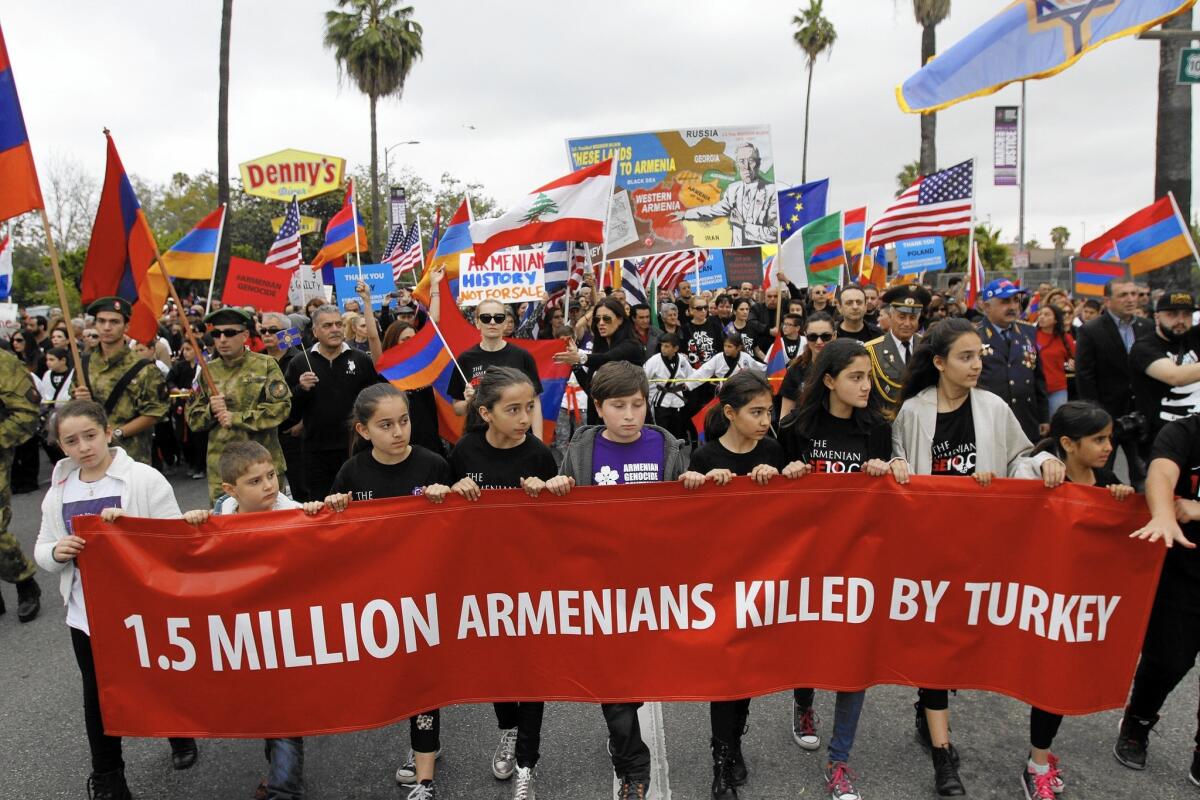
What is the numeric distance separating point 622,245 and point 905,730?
7.56 meters

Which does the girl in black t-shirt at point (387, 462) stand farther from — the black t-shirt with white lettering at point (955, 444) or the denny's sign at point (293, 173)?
the denny's sign at point (293, 173)

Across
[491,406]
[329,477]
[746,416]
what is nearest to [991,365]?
[746,416]

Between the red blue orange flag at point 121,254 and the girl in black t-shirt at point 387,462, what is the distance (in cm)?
261

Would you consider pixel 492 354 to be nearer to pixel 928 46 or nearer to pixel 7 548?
pixel 7 548

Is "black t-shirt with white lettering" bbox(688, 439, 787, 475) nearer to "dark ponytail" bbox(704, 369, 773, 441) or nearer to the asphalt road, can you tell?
"dark ponytail" bbox(704, 369, 773, 441)

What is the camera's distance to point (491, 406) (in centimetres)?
340

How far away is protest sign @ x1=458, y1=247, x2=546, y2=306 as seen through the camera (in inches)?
294

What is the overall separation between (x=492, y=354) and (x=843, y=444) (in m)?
2.66

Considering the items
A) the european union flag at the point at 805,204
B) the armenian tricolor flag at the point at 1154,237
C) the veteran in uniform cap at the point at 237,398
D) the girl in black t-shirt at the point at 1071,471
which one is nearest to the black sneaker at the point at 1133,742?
the girl in black t-shirt at the point at 1071,471

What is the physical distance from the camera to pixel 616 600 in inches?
125

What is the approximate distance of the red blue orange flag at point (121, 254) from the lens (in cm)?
509

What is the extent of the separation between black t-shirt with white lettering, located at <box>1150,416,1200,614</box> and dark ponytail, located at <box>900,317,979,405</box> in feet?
2.62

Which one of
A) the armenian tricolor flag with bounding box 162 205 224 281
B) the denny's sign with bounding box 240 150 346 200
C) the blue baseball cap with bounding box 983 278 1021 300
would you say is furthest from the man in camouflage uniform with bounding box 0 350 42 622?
the denny's sign with bounding box 240 150 346 200

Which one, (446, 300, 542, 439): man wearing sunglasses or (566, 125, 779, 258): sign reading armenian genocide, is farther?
(566, 125, 779, 258): sign reading armenian genocide
